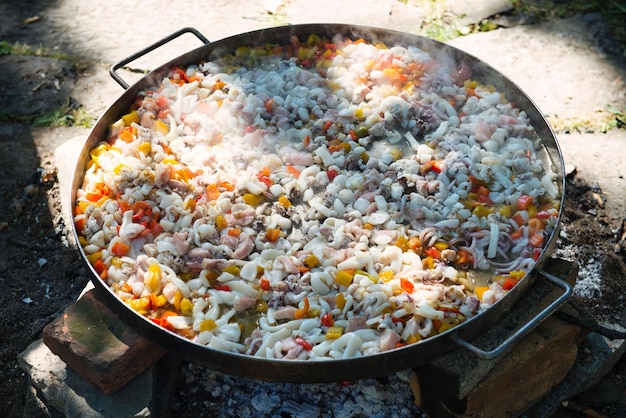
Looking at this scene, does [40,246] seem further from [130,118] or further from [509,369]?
[509,369]

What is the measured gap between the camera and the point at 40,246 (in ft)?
11.1

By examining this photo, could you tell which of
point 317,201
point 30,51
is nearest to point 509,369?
point 317,201

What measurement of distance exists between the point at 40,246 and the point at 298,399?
1.61m

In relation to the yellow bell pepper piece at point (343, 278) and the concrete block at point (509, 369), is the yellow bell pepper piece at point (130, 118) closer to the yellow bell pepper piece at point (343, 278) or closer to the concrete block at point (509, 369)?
the yellow bell pepper piece at point (343, 278)

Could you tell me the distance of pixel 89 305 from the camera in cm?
244

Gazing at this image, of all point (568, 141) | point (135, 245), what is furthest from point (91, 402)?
point (568, 141)

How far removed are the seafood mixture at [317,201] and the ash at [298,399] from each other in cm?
54

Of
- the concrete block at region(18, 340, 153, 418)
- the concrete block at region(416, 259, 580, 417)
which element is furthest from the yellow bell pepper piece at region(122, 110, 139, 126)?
the concrete block at region(416, 259, 580, 417)

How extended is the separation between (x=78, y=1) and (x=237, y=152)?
2.93 metres

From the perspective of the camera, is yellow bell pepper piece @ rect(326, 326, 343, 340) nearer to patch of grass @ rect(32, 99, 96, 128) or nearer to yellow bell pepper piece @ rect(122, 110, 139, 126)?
yellow bell pepper piece @ rect(122, 110, 139, 126)

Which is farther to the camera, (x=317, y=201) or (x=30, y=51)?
(x=30, y=51)

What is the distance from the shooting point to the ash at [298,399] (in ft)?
8.45

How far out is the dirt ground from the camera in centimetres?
300

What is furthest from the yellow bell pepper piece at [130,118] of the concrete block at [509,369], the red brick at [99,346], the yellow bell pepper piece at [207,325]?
the concrete block at [509,369]
